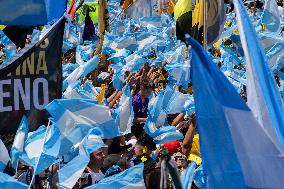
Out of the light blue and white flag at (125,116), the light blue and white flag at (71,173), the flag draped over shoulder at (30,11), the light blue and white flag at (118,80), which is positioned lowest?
the light blue and white flag at (118,80)

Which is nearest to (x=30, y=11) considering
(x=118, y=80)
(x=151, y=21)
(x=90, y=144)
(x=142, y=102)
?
(x=90, y=144)

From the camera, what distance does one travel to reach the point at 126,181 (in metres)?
4.71

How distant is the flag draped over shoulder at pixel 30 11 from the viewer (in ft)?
20.2

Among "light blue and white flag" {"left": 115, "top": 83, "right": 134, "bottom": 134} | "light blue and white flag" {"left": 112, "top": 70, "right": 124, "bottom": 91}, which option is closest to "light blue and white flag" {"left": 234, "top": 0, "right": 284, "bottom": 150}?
"light blue and white flag" {"left": 115, "top": 83, "right": 134, "bottom": 134}

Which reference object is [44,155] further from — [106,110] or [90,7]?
[90,7]

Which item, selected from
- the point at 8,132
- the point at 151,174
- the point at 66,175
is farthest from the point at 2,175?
the point at 151,174

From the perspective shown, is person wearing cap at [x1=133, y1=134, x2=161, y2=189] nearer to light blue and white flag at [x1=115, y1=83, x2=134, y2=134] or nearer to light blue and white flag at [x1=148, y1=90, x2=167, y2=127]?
light blue and white flag at [x1=115, y1=83, x2=134, y2=134]

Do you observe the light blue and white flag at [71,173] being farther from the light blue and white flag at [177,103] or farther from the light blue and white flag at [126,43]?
the light blue and white flag at [126,43]

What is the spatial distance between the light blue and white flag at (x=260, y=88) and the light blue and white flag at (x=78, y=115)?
1486mm

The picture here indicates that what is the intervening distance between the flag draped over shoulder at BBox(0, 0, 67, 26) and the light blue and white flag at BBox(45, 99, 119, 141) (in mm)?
1096

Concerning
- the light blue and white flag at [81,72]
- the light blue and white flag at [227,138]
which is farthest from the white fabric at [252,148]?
the light blue and white flag at [81,72]

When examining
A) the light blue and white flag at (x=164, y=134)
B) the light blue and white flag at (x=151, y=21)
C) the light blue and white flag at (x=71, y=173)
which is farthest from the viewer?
the light blue and white flag at (x=151, y=21)

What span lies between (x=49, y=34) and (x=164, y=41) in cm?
721

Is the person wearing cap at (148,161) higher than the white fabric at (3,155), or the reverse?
the white fabric at (3,155)
